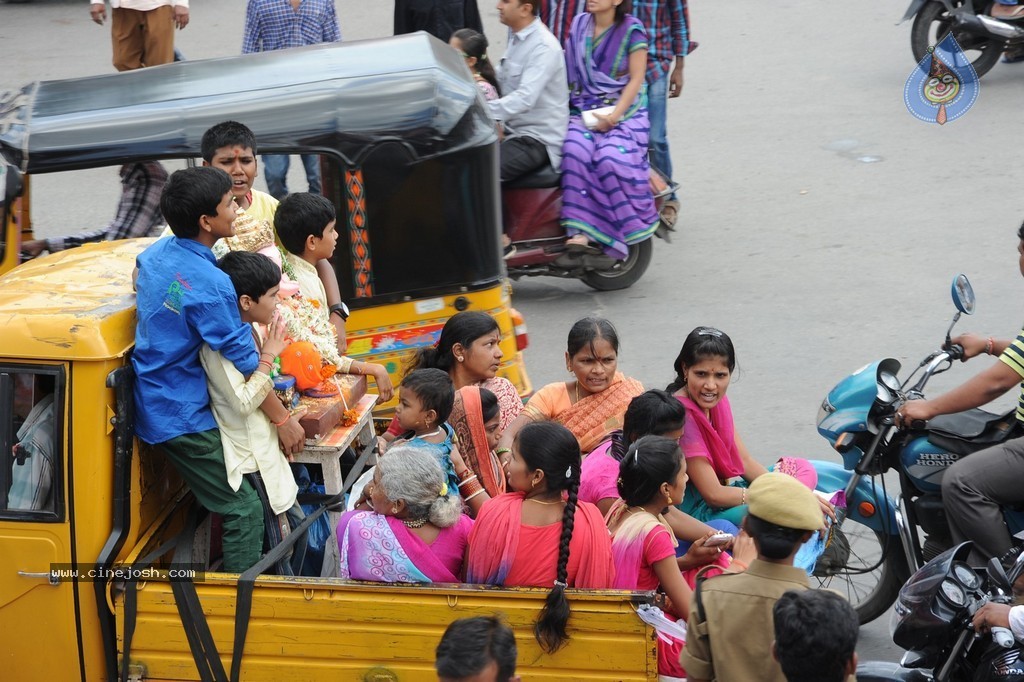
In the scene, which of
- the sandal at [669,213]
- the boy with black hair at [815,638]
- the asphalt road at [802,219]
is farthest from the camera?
the sandal at [669,213]

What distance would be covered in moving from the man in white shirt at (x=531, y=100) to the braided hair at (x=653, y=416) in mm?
3681

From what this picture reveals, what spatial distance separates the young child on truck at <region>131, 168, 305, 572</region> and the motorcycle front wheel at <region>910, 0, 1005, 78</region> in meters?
9.10

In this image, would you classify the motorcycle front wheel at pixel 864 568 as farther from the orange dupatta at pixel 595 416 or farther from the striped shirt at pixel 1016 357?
the orange dupatta at pixel 595 416

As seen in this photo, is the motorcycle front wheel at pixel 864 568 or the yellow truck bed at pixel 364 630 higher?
the yellow truck bed at pixel 364 630

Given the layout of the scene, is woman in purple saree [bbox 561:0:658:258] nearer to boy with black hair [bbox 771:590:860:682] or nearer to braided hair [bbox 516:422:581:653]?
braided hair [bbox 516:422:581:653]

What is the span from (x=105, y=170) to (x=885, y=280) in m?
5.07

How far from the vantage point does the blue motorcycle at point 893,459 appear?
4.27 meters

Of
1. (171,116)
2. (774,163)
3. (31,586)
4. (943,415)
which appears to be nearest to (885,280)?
(774,163)

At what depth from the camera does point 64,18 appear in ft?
48.9

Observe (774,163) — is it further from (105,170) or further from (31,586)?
(31,586)

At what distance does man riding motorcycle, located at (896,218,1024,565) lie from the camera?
3996 mm
